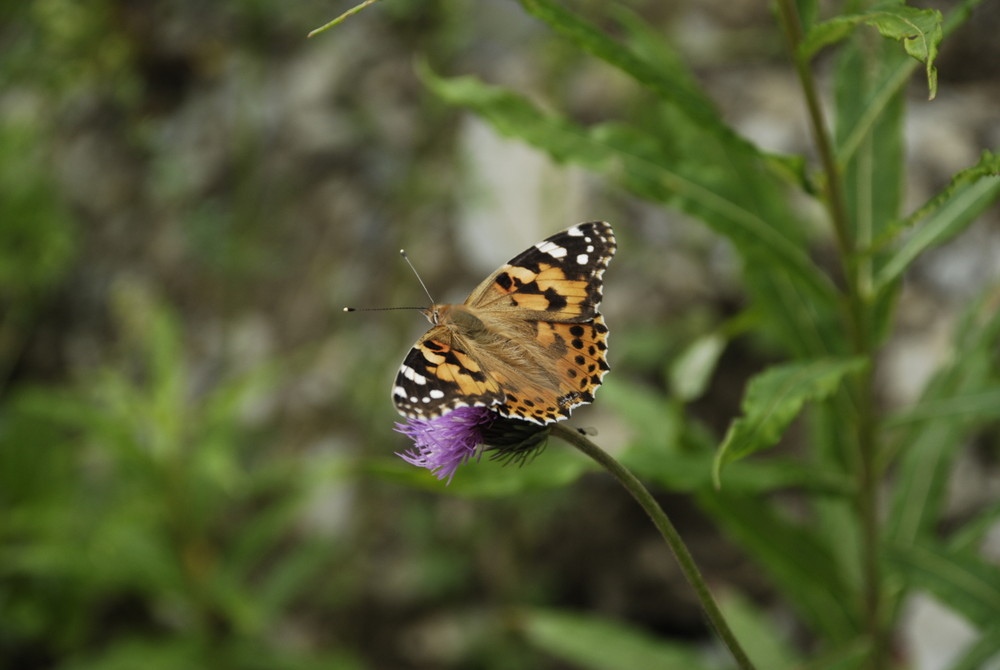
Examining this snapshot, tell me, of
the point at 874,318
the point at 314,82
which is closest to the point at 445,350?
the point at 874,318

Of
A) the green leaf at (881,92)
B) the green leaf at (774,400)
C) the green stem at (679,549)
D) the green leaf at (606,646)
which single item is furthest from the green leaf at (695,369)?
the green leaf at (606,646)

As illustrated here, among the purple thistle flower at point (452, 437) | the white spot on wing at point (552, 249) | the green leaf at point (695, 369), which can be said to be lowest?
the green leaf at point (695, 369)

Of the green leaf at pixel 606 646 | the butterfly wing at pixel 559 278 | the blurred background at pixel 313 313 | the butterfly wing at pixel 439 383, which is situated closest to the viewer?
the butterfly wing at pixel 439 383

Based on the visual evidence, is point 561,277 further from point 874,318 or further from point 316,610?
point 316,610

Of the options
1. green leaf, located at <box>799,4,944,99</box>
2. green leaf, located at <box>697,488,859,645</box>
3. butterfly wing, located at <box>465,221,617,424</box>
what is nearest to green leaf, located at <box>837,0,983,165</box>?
green leaf, located at <box>799,4,944,99</box>

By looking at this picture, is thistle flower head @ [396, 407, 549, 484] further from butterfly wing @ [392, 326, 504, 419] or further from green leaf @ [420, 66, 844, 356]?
green leaf @ [420, 66, 844, 356]

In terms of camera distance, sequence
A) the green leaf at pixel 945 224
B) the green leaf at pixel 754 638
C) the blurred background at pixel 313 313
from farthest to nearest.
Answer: the blurred background at pixel 313 313, the green leaf at pixel 754 638, the green leaf at pixel 945 224

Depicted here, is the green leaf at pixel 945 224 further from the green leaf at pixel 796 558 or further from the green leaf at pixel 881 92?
the green leaf at pixel 796 558
